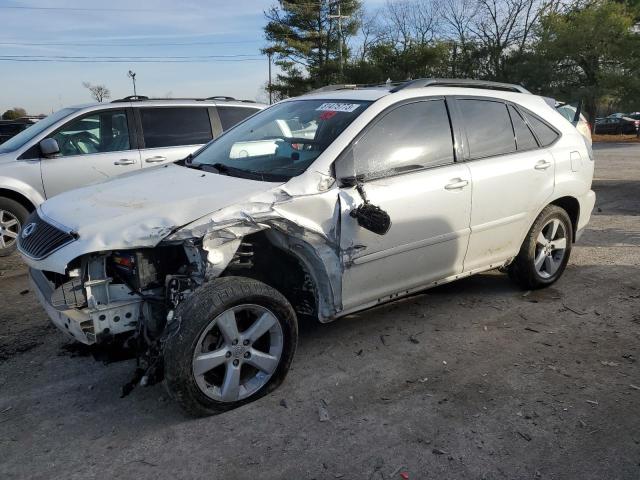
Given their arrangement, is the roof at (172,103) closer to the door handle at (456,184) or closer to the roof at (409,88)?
the roof at (409,88)

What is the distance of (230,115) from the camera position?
741 centimetres

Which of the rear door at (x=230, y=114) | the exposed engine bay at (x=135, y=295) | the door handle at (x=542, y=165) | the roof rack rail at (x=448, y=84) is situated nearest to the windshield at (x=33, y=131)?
the rear door at (x=230, y=114)

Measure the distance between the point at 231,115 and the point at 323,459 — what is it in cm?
560

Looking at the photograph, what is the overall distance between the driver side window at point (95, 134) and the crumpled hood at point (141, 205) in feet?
10.1

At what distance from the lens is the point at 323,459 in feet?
8.79

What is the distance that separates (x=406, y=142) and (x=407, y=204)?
475 millimetres

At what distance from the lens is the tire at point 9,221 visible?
6312 millimetres

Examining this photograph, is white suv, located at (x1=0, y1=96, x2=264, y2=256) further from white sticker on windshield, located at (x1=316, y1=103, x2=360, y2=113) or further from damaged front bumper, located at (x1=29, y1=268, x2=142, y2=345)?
damaged front bumper, located at (x1=29, y1=268, x2=142, y2=345)

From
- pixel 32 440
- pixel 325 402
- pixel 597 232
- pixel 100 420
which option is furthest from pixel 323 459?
pixel 597 232

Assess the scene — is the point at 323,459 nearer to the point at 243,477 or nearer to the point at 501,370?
the point at 243,477

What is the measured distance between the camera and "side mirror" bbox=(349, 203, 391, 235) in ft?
11.2

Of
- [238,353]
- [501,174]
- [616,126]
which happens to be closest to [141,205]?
[238,353]

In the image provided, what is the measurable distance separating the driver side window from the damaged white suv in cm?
275

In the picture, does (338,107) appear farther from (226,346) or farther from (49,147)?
(49,147)
